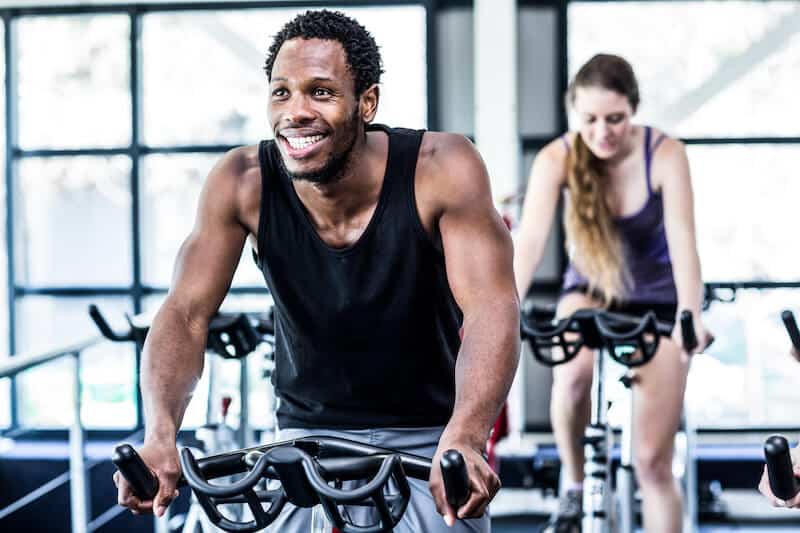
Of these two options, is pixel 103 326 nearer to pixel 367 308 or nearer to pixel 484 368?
pixel 367 308

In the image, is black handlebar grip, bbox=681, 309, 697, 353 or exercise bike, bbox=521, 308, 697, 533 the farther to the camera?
exercise bike, bbox=521, 308, 697, 533

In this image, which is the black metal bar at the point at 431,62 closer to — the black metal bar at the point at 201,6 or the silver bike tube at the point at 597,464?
the black metal bar at the point at 201,6

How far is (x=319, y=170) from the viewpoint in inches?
73.0

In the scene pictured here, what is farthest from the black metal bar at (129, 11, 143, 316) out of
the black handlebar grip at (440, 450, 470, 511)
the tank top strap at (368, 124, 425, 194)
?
the black handlebar grip at (440, 450, 470, 511)

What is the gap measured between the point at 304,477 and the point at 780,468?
1.71 feet

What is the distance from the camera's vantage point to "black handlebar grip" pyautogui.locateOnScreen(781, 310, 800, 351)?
170cm

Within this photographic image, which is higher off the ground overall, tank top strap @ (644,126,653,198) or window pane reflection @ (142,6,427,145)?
window pane reflection @ (142,6,427,145)

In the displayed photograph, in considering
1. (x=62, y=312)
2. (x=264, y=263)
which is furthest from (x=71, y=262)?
(x=264, y=263)

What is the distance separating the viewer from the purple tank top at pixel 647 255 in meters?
3.32

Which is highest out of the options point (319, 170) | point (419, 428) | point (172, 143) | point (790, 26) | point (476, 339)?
point (790, 26)

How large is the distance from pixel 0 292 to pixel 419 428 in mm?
4028

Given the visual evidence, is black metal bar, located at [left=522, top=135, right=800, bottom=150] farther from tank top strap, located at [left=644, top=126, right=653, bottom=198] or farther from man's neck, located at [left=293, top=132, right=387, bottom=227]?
man's neck, located at [left=293, top=132, right=387, bottom=227]

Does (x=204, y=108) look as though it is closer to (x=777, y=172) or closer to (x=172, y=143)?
(x=172, y=143)

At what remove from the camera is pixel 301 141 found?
1835mm
